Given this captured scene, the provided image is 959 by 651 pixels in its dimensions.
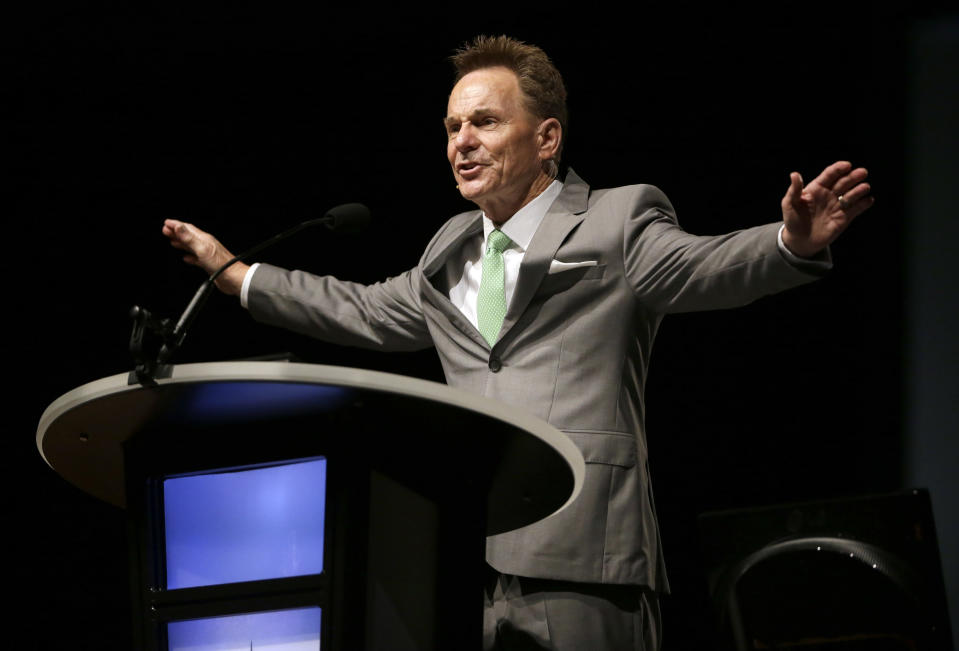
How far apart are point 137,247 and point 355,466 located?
6.91ft

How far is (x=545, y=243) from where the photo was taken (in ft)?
6.04

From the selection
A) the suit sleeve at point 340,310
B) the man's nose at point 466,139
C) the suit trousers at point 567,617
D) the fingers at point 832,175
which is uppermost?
the man's nose at point 466,139

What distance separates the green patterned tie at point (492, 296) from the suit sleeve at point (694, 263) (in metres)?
0.23

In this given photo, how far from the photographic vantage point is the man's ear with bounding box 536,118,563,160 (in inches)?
83.2

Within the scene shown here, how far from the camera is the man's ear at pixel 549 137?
6.93ft

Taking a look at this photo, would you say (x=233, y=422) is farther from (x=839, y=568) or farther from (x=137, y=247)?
(x=137, y=247)

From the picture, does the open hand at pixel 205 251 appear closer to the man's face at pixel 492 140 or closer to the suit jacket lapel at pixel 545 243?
the man's face at pixel 492 140

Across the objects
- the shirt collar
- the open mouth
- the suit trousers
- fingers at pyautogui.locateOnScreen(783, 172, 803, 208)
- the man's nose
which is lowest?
the suit trousers

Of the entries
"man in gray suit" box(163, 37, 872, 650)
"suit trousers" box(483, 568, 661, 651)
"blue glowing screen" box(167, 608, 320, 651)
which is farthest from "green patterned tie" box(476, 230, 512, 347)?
"blue glowing screen" box(167, 608, 320, 651)

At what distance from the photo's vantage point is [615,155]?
2.96 m

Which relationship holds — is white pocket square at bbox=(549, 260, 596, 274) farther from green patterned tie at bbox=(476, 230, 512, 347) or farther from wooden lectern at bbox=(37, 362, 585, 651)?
wooden lectern at bbox=(37, 362, 585, 651)

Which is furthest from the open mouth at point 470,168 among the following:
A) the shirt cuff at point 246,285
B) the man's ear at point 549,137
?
the shirt cuff at point 246,285

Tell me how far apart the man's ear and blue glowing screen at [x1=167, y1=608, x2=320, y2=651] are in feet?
4.05

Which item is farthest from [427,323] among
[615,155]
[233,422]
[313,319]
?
[615,155]
